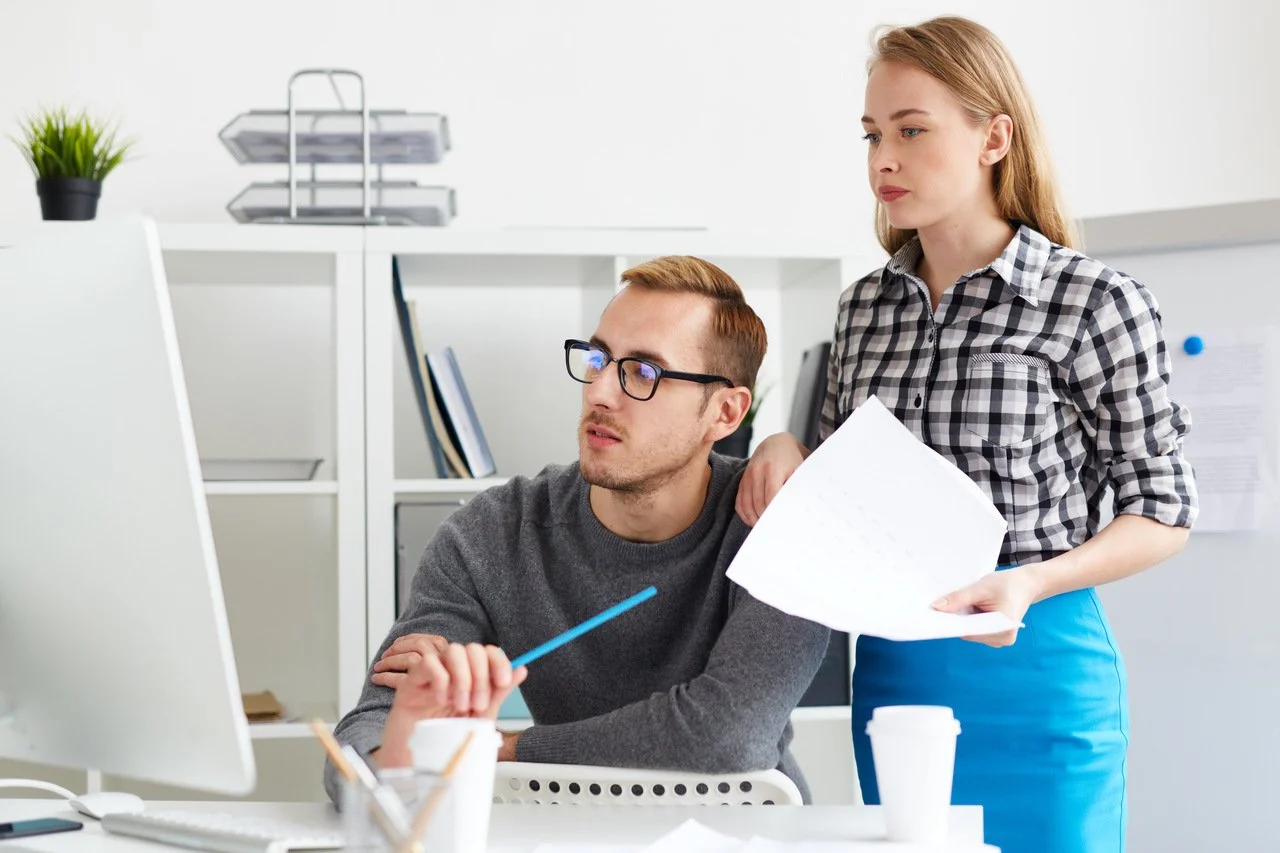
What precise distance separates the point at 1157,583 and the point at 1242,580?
130 millimetres

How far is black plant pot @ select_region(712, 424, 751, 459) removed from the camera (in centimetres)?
231

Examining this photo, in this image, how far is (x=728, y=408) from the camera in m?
1.71

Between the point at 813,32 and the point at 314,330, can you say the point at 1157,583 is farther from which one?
the point at 314,330

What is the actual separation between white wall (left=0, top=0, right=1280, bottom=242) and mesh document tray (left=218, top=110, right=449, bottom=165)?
229mm

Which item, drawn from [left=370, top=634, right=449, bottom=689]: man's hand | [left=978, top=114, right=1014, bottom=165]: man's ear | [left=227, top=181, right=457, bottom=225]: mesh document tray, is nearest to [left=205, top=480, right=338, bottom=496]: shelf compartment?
[left=227, top=181, right=457, bottom=225]: mesh document tray

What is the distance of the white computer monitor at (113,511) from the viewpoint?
2.66 ft

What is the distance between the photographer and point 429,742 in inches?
37.7

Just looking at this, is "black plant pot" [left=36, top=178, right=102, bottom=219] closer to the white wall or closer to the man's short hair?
the white wall

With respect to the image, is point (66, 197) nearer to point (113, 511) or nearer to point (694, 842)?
point (113, 511)

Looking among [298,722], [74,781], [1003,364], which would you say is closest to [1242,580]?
[1003,364]

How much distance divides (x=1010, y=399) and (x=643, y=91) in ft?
4.55

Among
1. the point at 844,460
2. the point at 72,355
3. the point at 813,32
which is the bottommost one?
the point at 844,460

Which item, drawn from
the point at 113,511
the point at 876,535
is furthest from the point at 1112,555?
the point at 113,511

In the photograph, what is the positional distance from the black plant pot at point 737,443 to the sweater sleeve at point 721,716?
86 cm
